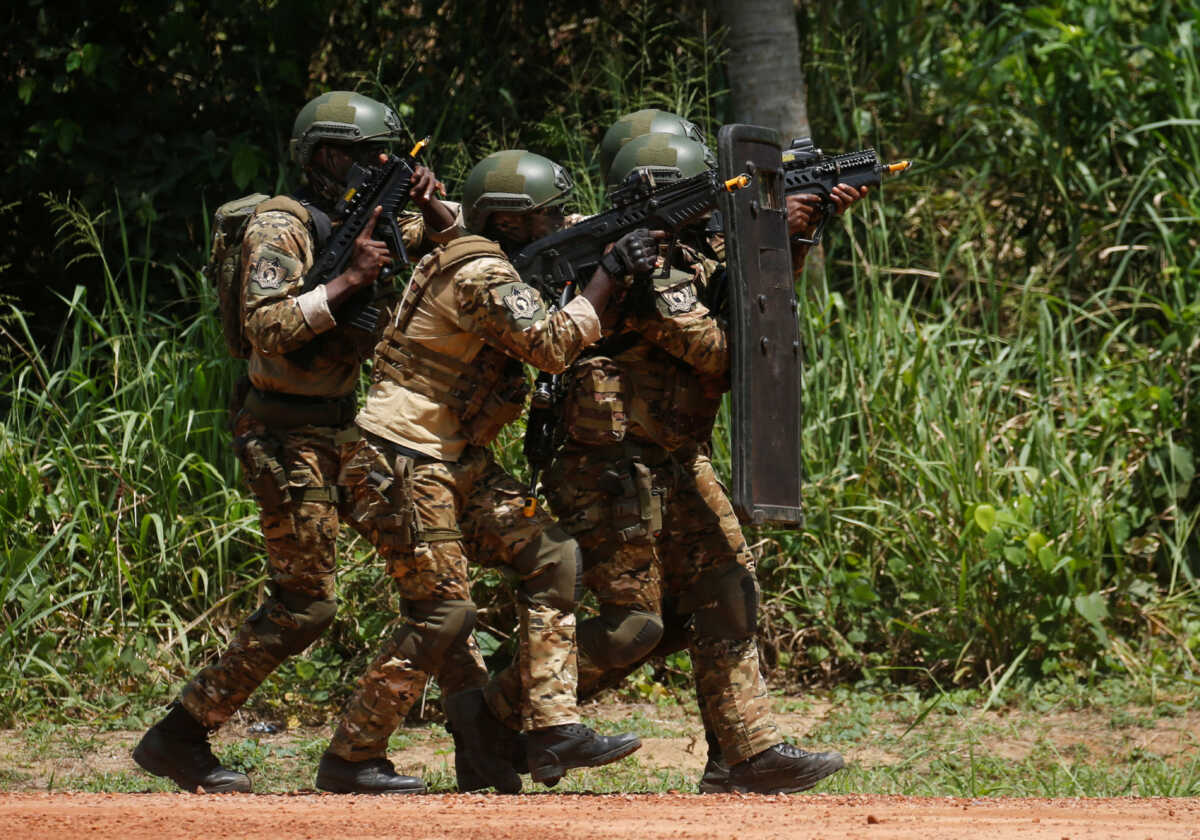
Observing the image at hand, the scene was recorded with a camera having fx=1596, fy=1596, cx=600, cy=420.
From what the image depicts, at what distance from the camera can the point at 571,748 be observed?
419cm

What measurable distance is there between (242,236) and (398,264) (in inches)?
18.5

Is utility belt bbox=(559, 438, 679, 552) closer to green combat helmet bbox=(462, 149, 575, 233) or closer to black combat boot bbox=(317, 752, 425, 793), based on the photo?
green combat helmet bbox=(462, 149, 575, 233)

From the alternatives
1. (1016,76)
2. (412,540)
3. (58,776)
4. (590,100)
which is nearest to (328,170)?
(412,540)

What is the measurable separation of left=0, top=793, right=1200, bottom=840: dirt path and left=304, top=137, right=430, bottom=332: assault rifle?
4.44ft

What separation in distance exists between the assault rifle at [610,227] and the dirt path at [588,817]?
1008mm

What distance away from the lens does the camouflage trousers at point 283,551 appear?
4531 mm

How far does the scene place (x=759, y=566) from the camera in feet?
20.3

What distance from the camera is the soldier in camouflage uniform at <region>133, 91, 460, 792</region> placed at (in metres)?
4.52

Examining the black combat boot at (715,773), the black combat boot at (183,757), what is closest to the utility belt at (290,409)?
the black combat boot at (183,757)

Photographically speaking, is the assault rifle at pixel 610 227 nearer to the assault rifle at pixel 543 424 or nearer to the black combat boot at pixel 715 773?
the assault rifle at pixel 543 424

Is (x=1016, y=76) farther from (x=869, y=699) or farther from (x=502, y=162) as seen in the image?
(x=502, y=162)

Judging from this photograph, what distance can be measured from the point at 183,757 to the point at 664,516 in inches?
60.9

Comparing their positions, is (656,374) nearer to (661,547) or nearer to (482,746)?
(661,547)

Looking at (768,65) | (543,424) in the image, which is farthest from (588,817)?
(768,65)
